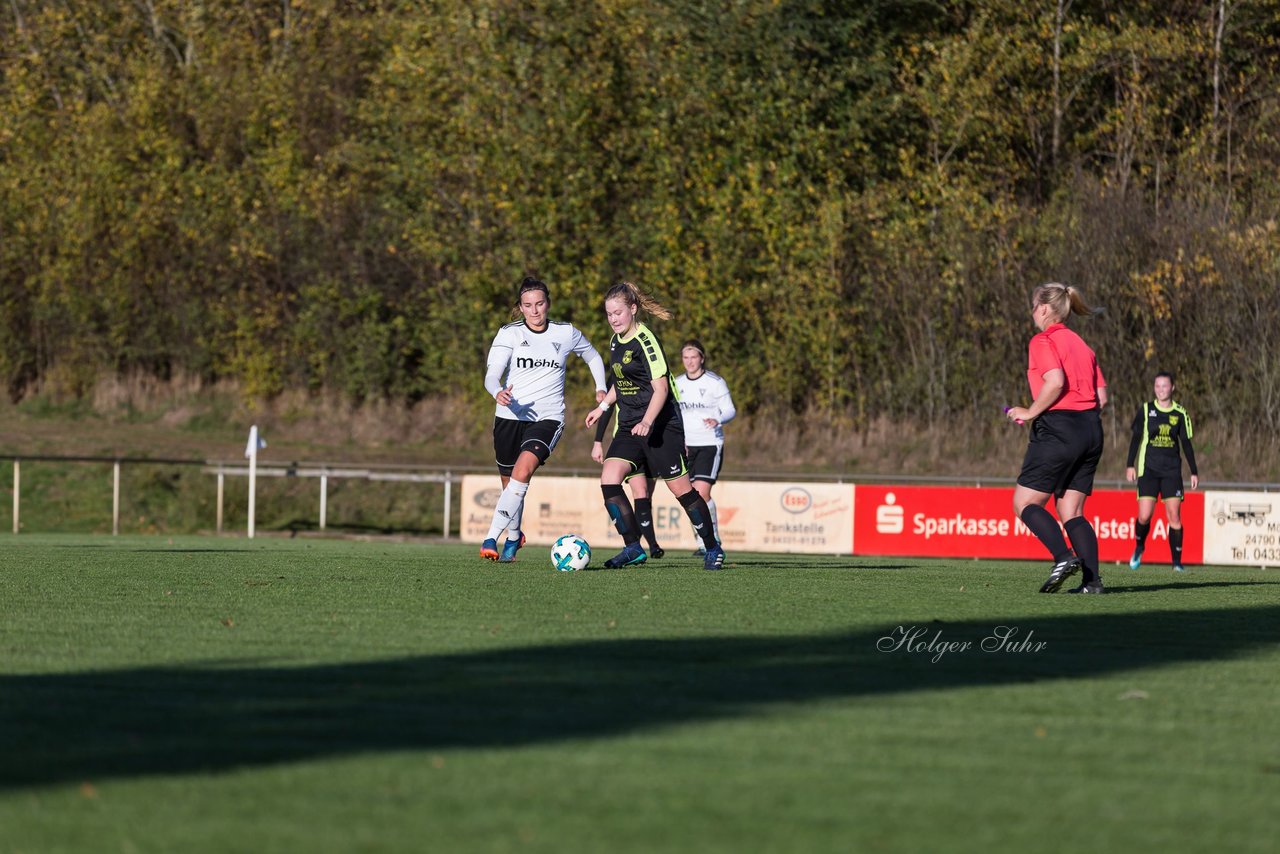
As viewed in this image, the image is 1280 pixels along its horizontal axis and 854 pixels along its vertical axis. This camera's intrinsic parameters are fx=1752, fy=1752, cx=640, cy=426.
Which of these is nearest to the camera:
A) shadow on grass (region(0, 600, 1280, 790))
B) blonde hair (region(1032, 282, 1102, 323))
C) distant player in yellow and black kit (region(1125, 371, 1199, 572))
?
shadow on grass (region(0, 600, 1280, 790))

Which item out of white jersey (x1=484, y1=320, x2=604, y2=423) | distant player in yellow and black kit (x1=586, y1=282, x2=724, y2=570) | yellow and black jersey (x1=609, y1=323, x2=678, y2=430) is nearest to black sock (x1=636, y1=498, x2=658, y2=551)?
distant player in yellow and black kit (x1=586, y1=282, x2=724, y2=570)

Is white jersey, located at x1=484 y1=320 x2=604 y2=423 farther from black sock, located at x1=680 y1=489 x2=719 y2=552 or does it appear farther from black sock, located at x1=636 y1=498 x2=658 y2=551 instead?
black sock, located at x1=680 y1=489 x2=719 y2=552

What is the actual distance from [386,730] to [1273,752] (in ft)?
8.30

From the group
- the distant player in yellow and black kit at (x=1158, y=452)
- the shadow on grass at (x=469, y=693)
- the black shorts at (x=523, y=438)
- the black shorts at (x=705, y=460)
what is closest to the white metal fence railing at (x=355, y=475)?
the distant player in yellow and black kit at (x=1158, y=452)

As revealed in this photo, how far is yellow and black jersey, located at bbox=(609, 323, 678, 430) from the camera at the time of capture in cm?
1286

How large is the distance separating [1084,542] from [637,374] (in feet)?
11.8

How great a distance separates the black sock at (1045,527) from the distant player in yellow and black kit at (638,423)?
118 inches

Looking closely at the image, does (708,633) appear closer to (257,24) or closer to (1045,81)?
(1045,81)

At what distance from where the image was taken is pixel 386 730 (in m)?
4.91

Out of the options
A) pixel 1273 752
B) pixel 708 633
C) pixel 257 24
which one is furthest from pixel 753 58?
pixel 1273 752

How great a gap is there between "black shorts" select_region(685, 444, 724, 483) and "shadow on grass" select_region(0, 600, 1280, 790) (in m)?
9.68

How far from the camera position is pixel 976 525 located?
2273 cm

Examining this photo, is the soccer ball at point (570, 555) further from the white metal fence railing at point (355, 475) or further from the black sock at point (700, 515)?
the white metal fence railing at point (355, 475)

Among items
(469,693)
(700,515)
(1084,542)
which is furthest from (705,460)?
(469,693)
